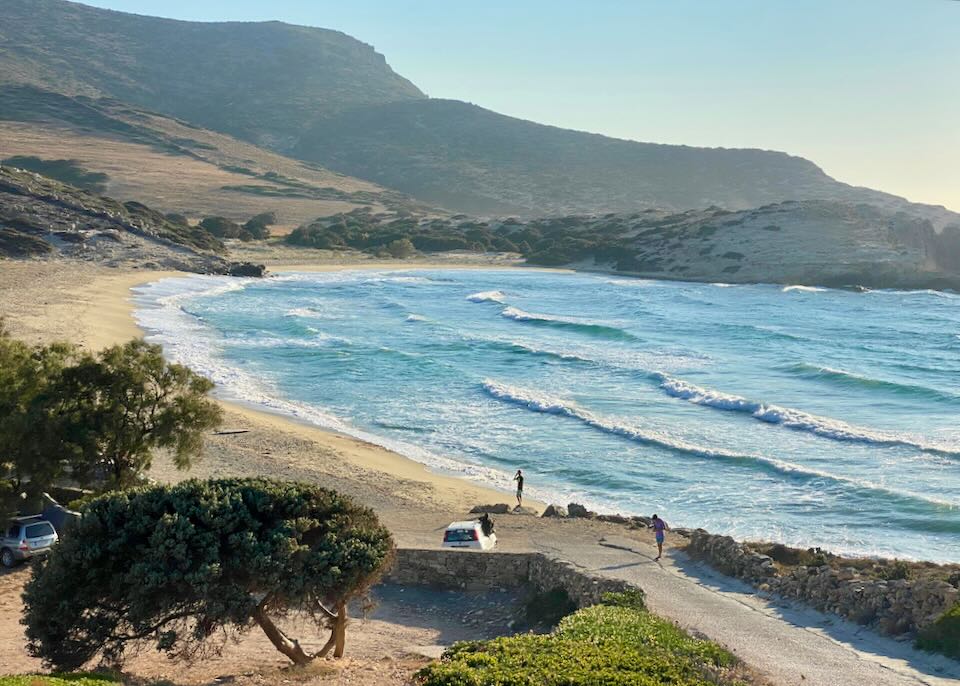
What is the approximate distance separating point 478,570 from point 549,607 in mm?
1971

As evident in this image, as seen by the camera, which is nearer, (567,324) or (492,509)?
(492,509)

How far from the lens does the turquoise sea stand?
27.8 meters

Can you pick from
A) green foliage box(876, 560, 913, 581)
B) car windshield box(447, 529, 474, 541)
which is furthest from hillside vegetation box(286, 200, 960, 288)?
car windshield box(447, 529, 474, 541)

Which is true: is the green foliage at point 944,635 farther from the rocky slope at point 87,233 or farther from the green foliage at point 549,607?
the rocky slope at point 87,233

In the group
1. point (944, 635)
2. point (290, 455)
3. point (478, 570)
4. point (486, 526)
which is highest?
point (944, 635)

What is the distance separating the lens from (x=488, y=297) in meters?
77.2

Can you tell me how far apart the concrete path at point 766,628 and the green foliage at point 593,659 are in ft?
3.81

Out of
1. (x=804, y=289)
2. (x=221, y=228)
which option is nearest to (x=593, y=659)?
(x=804, y=289)

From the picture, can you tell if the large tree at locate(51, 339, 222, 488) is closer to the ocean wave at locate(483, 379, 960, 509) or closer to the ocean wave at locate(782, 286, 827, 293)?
the ocean wave at locate(483, 379, 960, 509)

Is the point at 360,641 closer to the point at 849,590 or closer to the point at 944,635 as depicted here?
the point at 849,590

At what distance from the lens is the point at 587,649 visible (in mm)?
12758

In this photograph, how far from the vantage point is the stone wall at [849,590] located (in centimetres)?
1598

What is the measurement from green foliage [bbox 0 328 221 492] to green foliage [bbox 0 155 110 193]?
11203cm

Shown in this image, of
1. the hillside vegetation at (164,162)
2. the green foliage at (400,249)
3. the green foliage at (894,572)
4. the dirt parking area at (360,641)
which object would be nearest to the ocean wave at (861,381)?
the green foliage at (894,572)
